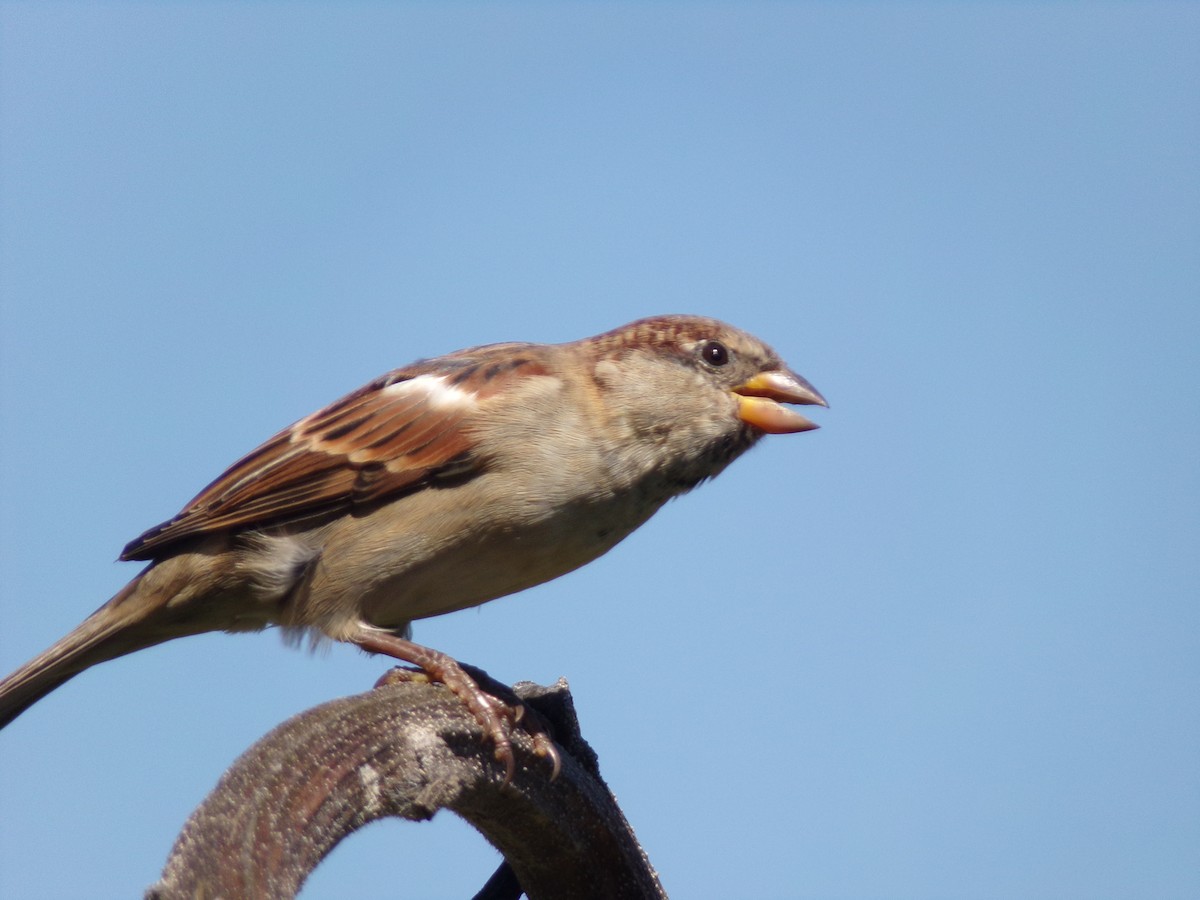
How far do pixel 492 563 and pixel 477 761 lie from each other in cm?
152

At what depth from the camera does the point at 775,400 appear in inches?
190

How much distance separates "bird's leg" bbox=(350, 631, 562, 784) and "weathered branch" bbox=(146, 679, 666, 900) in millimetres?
40

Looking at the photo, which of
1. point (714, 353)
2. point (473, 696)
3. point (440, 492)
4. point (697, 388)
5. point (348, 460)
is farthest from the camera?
point (714, 353)

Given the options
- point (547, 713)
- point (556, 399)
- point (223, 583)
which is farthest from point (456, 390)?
point (547, 713)

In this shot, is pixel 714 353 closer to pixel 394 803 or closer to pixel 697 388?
pixel 697 388

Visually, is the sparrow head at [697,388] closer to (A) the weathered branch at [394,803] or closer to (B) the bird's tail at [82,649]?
(A) the weathered branch at [394,803]

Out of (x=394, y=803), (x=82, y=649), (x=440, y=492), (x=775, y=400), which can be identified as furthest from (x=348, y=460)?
(x=394, y=803)

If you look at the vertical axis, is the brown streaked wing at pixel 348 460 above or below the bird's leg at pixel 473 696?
above

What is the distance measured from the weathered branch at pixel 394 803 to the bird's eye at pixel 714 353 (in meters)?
1.70

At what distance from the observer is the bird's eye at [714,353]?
486 centimetres

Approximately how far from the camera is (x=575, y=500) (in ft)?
14.1

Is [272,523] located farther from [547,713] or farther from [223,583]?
[547,713]

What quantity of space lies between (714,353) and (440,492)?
114cm

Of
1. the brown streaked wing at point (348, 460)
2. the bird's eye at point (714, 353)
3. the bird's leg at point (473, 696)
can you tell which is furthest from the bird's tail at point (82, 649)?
the bird's eye at point (714, 353)
